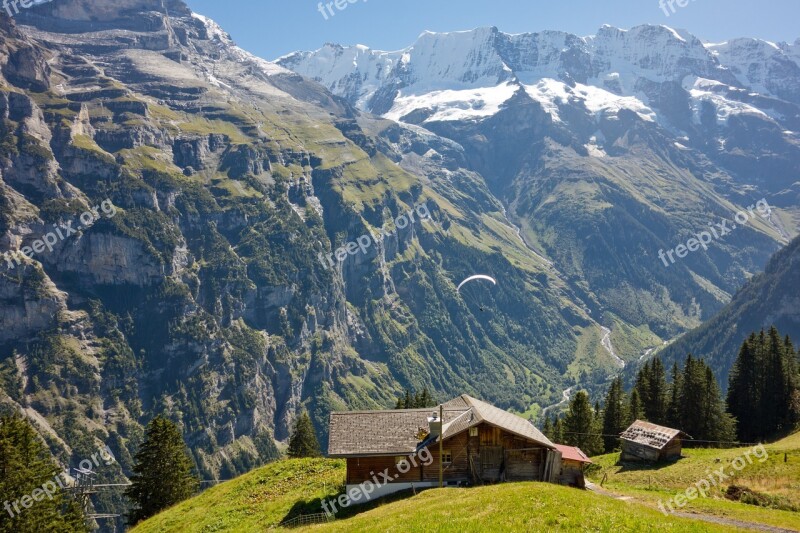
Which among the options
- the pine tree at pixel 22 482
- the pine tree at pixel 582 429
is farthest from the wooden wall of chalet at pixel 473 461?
the pine tree at pixel 582 429

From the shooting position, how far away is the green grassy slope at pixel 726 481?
128ft

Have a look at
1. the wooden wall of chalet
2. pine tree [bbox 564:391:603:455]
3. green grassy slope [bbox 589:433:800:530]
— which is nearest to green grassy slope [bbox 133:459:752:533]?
the wooden wall of chalet

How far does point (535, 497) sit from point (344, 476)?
24.7 meters

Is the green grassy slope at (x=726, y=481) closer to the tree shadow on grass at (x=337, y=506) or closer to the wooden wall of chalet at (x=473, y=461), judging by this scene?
the wooden wall of chalet at (x=473, y=461)

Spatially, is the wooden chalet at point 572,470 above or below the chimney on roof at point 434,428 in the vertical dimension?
below

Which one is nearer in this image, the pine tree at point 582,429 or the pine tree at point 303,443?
the pine tree at point 582,429

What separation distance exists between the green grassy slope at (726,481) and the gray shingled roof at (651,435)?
2954mm

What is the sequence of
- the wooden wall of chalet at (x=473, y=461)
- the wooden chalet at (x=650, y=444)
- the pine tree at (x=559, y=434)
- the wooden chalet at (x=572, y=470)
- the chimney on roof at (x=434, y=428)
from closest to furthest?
the chimney on roof at (x=434, y=428), the wooden wall of chalet at (x=473, y=461), the wooden chalet at (x=572, y=470), the wooden chalet at (x=650, y=444), the pine tree at (x=559, y=434)

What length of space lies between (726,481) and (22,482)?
203ft

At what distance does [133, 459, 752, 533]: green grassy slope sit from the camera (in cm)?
2833

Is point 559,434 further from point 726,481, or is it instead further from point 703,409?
point 726,481

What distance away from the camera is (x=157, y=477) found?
66250 mm

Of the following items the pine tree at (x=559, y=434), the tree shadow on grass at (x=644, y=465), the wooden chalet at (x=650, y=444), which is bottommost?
the pine tree at (x=559, y=434)

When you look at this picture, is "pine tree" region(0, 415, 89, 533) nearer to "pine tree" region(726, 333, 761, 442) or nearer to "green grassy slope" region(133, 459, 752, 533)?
"green grassy slope" region(133, 459, 752, 533)
